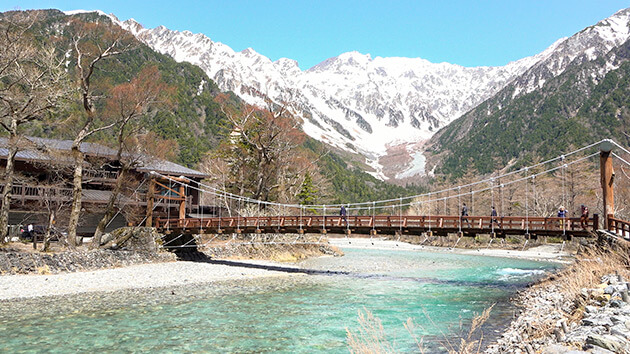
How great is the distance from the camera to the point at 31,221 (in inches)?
1089

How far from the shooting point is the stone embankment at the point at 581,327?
569 centimetres

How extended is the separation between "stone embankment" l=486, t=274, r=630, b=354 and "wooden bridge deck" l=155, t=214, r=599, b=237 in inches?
309

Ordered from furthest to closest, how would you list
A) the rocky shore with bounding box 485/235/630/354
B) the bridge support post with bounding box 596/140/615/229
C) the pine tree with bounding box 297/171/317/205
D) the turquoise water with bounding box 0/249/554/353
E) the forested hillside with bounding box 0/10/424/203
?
1. the forested hillside with bounding box 0/10/424/203
2. the pine tree with bounding box 297/171/317/205
3. the bridge support post with bounding box 596/140/615/229
4. the turquoise water with bounding box 0/249/554/353
5. the rocky shore with bounding box 485/235/630/354

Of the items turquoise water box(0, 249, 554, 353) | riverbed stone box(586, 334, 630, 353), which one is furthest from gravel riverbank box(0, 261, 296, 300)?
riverbed stone box(586, 334, 630, 353)

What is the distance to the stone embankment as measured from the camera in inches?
224

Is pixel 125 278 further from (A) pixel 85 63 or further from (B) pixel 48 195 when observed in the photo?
(B) pixel 48 195

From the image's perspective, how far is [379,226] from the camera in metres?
20.9

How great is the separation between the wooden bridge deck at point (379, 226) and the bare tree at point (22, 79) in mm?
8659

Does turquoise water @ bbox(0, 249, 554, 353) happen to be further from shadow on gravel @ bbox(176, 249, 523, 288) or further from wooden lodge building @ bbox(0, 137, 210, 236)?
wooden lodge building @ bbox(0, 137, 210, 236)

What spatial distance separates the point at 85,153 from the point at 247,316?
19.1m

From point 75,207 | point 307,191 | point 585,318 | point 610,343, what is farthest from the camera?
point 307,191

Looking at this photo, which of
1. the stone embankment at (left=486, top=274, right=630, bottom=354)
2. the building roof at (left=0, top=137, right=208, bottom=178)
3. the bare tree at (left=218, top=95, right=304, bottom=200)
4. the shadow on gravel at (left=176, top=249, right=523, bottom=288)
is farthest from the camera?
the bare tree at (left=218, top=95, right=304, bottom=200)

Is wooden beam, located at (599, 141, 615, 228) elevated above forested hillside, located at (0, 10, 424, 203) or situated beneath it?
situated beneath

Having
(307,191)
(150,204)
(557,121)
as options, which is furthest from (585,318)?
(557,121)
